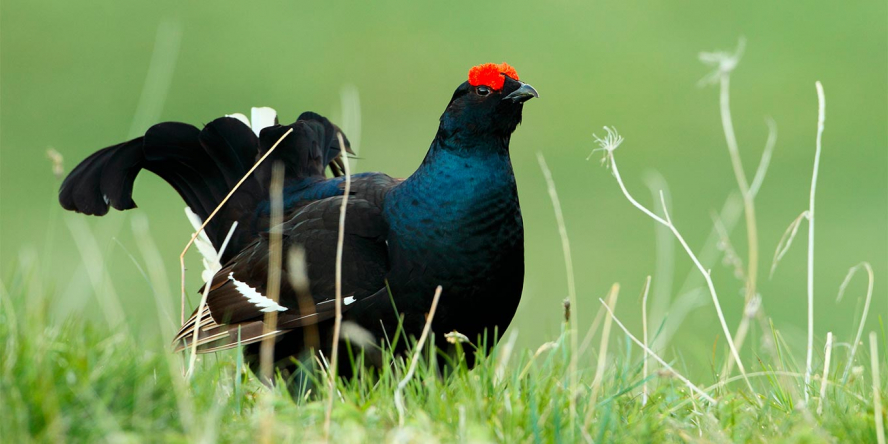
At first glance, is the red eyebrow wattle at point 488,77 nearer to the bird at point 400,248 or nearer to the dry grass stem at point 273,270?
the bird at point 400,248

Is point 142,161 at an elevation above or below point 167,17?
below

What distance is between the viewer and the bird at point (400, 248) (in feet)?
12.9

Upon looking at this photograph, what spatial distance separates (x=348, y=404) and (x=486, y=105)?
177 centimetres

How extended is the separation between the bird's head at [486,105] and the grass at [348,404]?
114 cm

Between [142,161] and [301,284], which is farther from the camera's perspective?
[142,161]

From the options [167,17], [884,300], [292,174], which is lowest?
[884,300]

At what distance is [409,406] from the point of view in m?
→ 2.96

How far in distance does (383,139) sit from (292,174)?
9.77 metres

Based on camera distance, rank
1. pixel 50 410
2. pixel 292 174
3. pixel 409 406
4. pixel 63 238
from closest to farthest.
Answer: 1. pixel 50 410
2. pixel 409 406
3. pixel 292 174
4. pixel 63 238

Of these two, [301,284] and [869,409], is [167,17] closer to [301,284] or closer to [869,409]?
[301,284]

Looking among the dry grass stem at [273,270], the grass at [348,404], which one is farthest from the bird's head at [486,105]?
the grass at [348,404]

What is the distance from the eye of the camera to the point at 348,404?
2.72 meters

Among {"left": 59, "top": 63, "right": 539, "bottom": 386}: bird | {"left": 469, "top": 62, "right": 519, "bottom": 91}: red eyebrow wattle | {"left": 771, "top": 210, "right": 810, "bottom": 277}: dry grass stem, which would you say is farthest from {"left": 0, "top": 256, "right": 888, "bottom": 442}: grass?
{"left": 469, "top": 62, "right": 519, "bottom": 91}: red eyebrow wattle

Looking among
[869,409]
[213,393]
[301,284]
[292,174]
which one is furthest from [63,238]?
[869,409]
